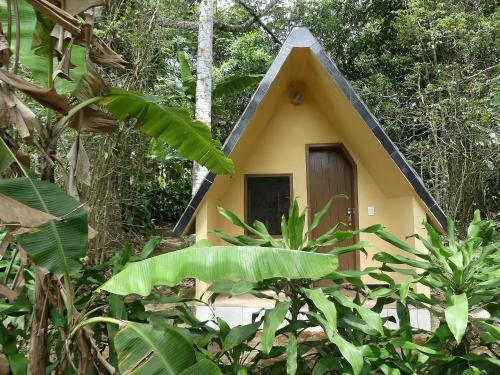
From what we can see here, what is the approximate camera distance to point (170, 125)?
13.7ft

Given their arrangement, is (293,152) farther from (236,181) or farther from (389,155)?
(389,155)

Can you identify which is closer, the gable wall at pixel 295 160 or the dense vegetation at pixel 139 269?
the dense vegetation at pixel 139 269

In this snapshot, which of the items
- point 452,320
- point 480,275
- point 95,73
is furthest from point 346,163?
point 95,73

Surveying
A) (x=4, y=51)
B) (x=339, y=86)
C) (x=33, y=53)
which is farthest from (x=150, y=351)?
(x=339, y=86)

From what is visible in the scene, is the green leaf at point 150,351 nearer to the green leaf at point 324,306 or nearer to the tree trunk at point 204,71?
the green leaf at point 324,306

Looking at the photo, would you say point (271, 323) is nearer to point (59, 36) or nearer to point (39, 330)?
point (39, 330)

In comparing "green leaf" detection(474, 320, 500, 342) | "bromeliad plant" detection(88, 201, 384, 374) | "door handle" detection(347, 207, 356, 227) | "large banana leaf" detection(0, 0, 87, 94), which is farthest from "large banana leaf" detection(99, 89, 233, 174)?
"green leaf" detection(474, 320, 500, 342)

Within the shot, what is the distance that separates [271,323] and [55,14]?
2.47m

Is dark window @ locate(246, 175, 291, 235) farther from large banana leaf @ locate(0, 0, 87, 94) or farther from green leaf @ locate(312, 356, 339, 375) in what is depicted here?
large banana leaf @ locate(0, 0, 87, 94)

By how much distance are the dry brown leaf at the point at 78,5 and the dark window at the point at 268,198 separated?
4.56 meters

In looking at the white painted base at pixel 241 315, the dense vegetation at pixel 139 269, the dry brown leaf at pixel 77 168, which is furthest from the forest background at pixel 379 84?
the dry brown leaf at pixel 77 168

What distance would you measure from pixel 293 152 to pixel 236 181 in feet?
3.79

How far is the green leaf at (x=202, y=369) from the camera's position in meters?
2.09

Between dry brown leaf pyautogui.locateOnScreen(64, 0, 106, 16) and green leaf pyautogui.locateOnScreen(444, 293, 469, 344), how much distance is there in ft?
10.7
